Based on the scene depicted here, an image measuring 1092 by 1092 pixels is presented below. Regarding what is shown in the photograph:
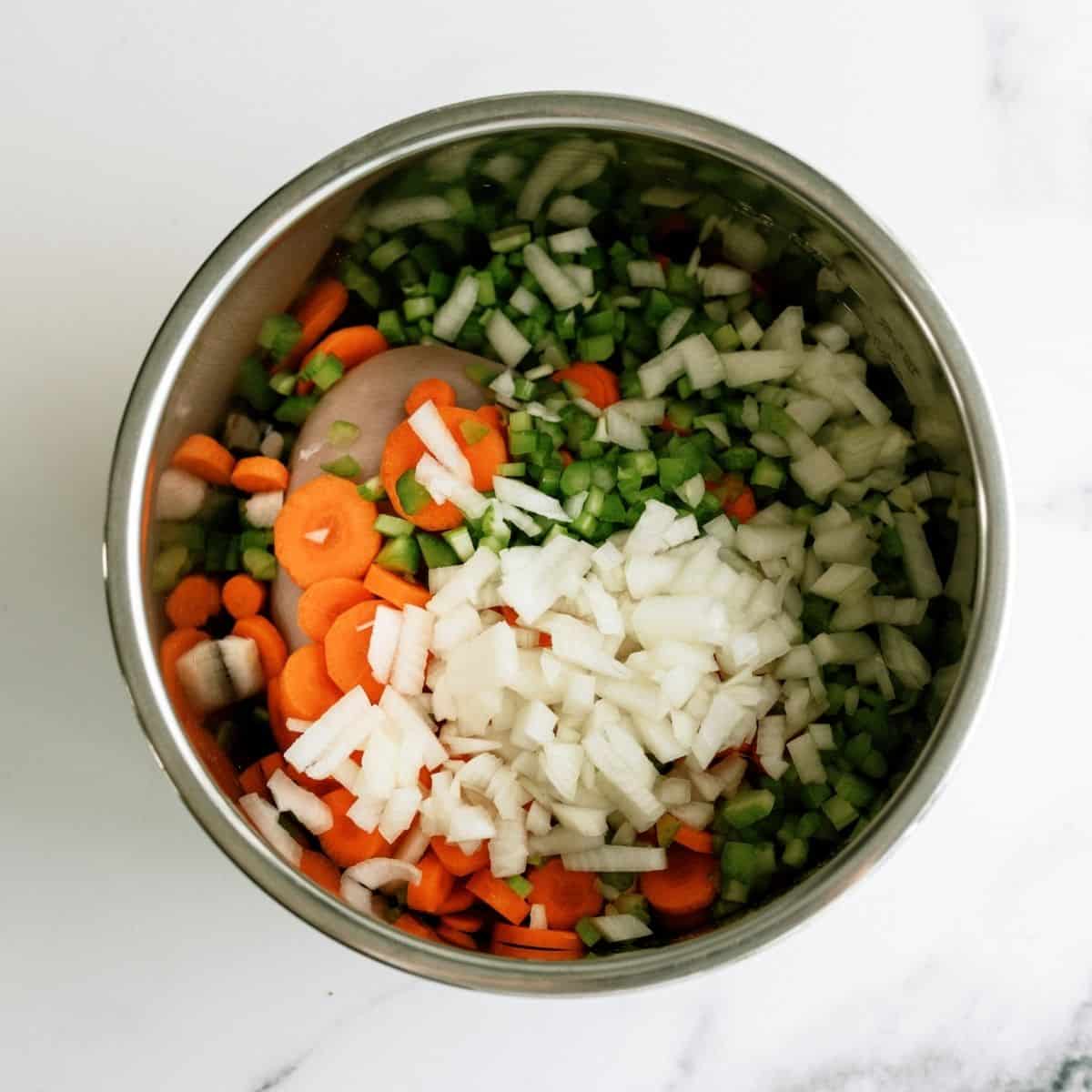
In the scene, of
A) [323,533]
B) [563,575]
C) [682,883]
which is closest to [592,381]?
[563,575]

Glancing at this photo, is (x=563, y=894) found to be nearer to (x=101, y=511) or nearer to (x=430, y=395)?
(x=430, y=395)

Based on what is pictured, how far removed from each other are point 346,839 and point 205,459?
1.38ft

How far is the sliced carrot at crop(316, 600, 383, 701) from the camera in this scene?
4.05 feet

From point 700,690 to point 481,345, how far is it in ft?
1.58

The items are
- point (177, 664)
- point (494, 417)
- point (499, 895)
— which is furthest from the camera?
point (494, 417)

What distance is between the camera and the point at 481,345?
1.39m

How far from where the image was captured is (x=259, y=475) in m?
1.27

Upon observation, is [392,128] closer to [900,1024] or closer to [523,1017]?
[523,1017]

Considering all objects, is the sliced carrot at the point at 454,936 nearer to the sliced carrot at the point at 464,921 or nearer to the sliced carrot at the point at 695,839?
the sliced carrot at the point at 464,921

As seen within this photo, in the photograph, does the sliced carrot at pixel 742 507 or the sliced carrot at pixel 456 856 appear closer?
the sliced carrot at pixel 456 856

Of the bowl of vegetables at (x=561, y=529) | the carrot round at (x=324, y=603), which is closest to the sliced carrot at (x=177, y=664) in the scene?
the bowl of vegetables at (x=561, y=529)

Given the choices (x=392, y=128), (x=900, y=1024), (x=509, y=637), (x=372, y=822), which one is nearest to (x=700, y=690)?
(x=509, y=637)

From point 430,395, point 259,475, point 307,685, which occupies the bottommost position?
point 307,685

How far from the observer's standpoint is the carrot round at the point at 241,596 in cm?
127
